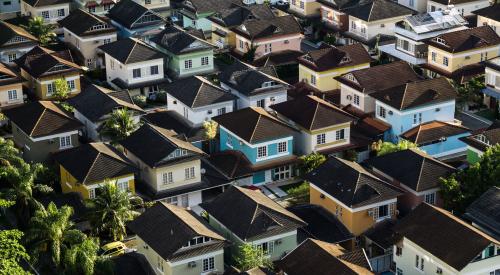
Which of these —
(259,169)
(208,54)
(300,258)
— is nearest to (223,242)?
(300,258)

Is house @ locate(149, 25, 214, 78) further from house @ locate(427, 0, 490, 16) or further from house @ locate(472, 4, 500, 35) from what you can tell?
house @ locate(472, 4, 500, 35)

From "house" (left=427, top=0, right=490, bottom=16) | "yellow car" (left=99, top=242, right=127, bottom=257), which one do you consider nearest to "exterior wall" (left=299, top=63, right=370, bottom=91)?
"house" (left=427, top=0, right=490, bottom=16)

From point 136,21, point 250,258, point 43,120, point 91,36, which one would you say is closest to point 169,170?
point 43,120

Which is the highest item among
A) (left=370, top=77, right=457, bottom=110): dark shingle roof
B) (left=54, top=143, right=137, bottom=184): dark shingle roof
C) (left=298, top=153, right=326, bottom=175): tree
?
(left=370, top=77, right=457, bottom=110): dark shingle roof

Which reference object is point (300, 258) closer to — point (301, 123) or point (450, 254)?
point (450, 254)

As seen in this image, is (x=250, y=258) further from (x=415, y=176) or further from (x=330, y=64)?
(x=330, y=64)

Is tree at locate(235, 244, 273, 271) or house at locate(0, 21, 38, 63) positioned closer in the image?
tree at locate(235, 244, 273, 271)

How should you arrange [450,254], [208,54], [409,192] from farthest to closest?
[208,54], [409,192], [450,254]
